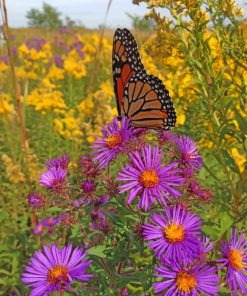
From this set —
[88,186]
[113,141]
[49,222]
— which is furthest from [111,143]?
[49,222]

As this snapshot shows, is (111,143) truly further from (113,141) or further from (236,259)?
(236,259)

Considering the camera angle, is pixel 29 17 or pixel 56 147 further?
pixel 29 17

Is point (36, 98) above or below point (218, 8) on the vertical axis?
above

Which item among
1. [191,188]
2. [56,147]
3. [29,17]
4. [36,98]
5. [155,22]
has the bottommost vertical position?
[191,188]

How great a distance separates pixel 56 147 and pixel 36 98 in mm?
532

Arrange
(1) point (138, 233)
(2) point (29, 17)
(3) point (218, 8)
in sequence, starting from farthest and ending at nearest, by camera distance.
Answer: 1. (2) point (29, 17)
2. (3) point (218, 8)
3. (1) point (138, 233)

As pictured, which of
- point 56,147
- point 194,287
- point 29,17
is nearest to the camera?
point 194,287

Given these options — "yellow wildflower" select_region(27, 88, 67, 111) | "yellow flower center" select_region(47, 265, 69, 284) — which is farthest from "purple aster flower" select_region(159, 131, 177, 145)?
"yellow wildflower" select_region(27, 88, 67, 111)

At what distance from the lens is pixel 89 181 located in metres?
1.48

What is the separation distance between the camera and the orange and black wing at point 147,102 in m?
1.91

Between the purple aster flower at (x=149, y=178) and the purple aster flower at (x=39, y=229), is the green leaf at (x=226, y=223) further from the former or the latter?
the purple aster flower at (x=39, y=229)

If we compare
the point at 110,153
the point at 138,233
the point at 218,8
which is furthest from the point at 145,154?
the point at 218,8

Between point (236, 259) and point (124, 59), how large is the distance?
994mm

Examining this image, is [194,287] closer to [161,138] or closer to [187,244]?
[187,244]
